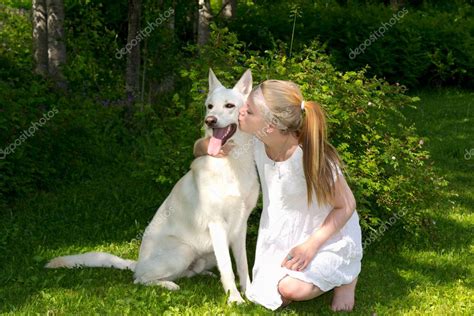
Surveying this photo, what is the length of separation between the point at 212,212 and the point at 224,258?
303mm

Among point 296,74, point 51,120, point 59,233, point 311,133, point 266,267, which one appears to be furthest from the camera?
point 51,120

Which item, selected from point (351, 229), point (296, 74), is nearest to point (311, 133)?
point (351, 229)

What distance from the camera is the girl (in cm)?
421

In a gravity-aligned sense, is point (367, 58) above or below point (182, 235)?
above

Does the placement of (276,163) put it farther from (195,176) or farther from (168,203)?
(168,203)

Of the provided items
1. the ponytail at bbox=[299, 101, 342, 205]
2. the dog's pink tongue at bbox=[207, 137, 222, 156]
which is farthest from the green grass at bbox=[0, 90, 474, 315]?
the dog's pink tongue at bbox=[207, 137, 222, 156]

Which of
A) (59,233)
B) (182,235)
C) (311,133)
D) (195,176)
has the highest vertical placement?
(311,133)

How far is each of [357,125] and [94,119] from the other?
12.3ft

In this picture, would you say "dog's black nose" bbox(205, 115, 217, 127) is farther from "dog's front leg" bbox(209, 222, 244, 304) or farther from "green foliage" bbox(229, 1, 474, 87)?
"green foliage" bbox(229, 1, 474, 87)

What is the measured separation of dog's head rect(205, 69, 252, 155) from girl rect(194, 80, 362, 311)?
9cm

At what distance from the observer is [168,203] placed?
4.91m

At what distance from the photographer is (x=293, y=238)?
14.4 feet

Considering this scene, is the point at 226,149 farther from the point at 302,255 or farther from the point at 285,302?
the point at 285,302

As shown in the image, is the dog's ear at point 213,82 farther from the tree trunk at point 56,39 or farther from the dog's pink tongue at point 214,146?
the tree trunk at point 56,39
